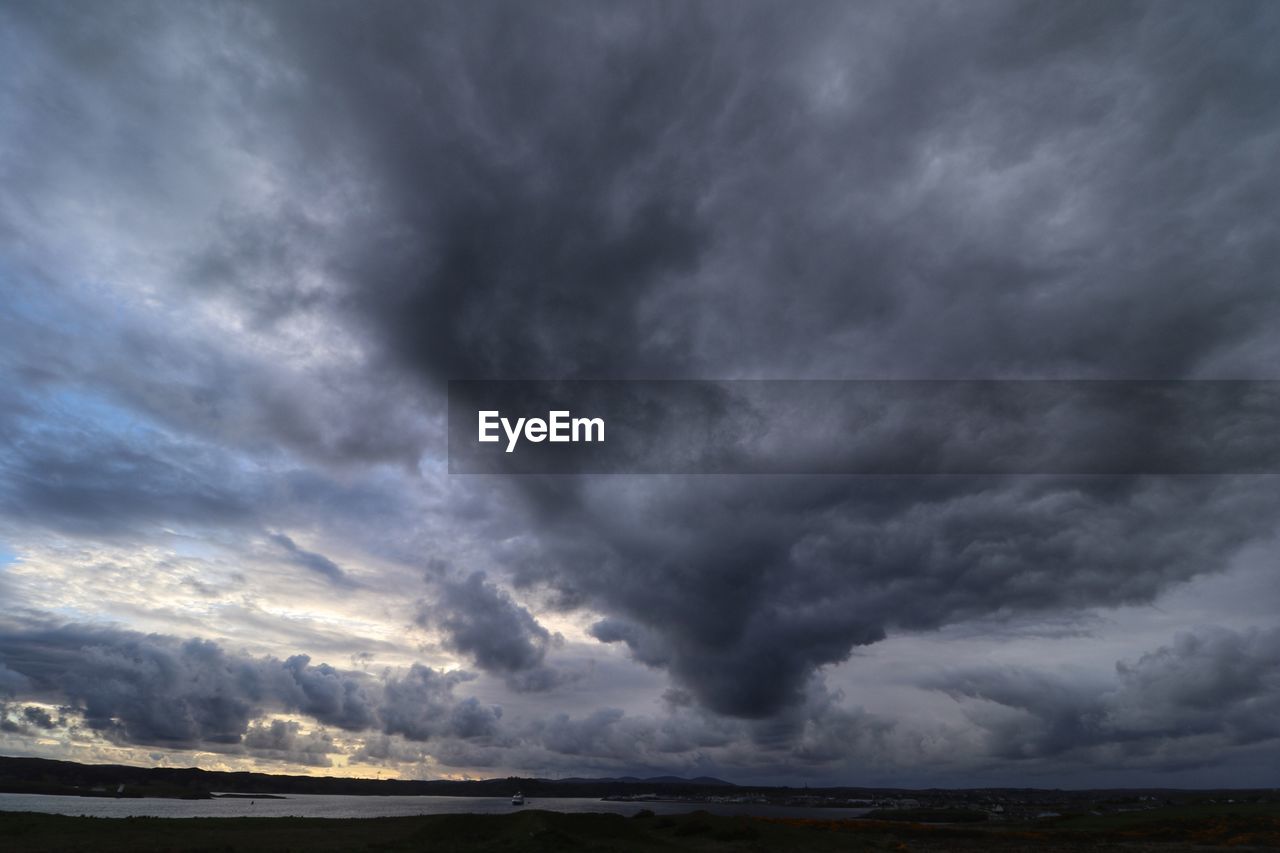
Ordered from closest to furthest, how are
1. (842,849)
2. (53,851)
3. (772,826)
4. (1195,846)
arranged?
(53,851)
(842,849)
(1195,846)
(772,826)

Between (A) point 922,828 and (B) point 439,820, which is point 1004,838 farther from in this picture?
(B) point 439,820

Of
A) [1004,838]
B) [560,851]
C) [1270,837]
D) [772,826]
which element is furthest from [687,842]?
[1270,837]

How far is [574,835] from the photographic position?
2800 inches

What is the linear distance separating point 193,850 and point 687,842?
52845mm

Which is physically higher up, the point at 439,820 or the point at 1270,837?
the point at 439,820

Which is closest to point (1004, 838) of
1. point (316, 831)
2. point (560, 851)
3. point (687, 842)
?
point (687, 842)

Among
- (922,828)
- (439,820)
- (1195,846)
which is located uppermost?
(439,820)

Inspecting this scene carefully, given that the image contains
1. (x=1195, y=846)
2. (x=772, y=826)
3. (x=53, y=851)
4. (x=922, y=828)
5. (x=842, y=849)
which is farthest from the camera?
(x=922, y=828)

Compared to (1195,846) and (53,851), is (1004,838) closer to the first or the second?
(1195,846)

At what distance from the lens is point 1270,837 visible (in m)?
87.4

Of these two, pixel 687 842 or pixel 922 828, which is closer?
pixel 687 842

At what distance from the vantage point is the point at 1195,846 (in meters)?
85.4

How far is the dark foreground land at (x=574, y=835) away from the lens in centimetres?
6812

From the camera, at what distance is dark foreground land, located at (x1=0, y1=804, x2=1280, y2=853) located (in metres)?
68.1
